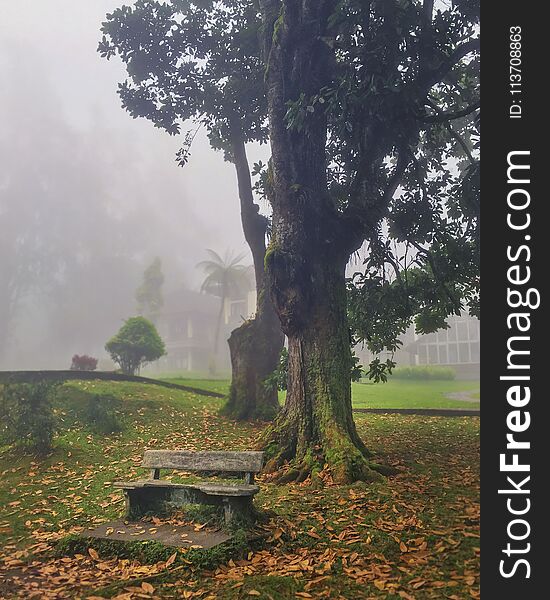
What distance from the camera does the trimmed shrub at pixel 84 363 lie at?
1019 cm

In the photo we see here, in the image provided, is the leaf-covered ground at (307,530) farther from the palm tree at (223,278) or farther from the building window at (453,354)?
the palm tree at (223,278)

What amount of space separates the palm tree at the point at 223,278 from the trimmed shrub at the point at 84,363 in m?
2.23

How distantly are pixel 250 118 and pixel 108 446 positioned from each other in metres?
4.99

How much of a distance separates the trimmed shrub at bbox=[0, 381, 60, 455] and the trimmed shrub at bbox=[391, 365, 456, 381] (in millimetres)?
3986

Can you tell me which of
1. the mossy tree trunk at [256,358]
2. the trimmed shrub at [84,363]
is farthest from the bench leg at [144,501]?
the trimmed shrub at [84,363]

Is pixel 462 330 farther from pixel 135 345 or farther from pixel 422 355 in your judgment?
pixel 135 345

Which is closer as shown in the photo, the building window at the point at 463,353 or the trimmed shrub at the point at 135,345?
the building window at the point at 463,353

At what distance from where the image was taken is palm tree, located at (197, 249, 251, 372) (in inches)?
407

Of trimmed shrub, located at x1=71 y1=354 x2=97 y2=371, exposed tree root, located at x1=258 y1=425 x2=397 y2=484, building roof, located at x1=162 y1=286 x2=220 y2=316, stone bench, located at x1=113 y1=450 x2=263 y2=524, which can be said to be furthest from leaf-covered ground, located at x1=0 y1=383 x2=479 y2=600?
building roof, located at x1=162 y1=286 x2=220 y2=316

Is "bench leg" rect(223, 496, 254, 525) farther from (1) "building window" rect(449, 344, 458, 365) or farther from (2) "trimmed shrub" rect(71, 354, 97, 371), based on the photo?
(2) "trimmed shrub" rect(71, 354, 97, 371)

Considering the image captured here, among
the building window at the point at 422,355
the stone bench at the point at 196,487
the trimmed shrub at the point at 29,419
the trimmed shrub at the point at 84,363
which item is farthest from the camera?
the trimmed shrub at the point at 84,363

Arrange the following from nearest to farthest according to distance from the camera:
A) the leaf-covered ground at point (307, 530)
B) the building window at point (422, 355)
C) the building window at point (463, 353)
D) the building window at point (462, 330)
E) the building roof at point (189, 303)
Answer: the leaf-covered ground at point (307, 530)
the building window at point (463, 353)
the building window at point (462, 330)
the building window at point (422, 355)
the building roof at point (189, 303)

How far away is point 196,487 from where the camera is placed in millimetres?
4039

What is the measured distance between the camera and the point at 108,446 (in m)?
6.51
